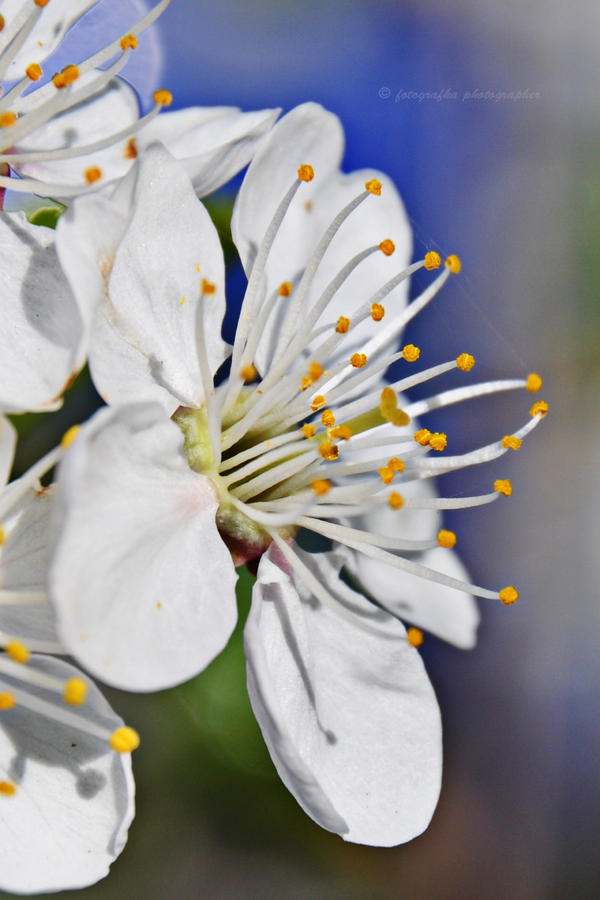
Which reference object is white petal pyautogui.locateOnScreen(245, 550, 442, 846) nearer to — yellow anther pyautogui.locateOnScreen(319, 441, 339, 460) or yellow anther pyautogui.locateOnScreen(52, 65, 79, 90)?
yellow anther pyautogui.locateOnScreen(319, 441, 339, 460)

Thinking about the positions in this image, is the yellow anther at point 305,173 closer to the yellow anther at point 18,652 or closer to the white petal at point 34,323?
the white petal at point 34,323

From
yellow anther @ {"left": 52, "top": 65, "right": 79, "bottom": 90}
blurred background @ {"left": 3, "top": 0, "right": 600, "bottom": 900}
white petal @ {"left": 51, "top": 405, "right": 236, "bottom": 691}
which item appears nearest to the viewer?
white petal @ {"left": 51, "top": 405, "right": 236, "bottom": 691}

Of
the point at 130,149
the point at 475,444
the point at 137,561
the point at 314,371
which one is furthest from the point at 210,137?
the point at 475,444

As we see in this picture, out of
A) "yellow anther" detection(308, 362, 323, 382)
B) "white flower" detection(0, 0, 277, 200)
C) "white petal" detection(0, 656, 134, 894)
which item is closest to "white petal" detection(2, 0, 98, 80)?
"white flower" detection(0, 0, 277, 200)

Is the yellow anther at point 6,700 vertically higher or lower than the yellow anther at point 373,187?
lower

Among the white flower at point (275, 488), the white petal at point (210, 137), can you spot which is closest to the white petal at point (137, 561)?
the white flower at point (275, 488)

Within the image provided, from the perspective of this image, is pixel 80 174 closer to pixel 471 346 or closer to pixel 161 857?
pixel 471 346
